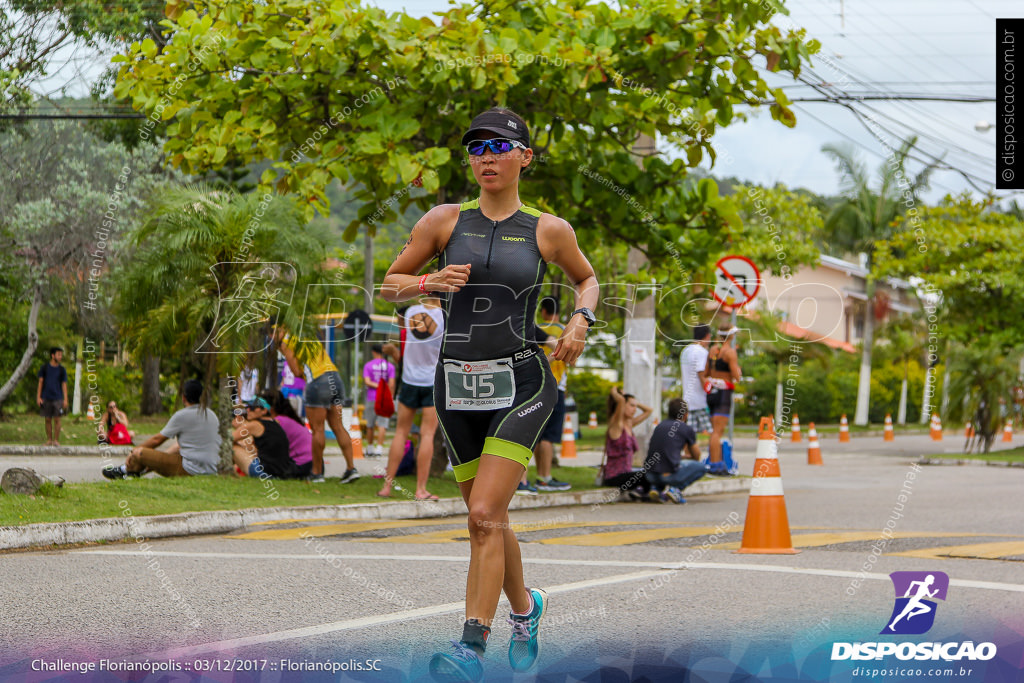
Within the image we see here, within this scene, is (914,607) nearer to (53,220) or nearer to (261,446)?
(261,446)

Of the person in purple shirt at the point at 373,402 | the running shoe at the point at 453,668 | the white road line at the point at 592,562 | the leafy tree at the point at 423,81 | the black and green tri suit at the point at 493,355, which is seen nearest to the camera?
the running shoe at the point at 453,668

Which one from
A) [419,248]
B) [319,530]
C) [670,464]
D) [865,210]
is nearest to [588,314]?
[419,248]

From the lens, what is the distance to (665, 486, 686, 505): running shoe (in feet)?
44.3

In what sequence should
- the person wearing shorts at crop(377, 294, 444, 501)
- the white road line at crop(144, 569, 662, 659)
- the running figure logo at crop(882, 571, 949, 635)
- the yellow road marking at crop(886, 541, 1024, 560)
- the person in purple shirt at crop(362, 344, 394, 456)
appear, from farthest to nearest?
the person in purple shirt at crop(362, 344, 394, 456), the person wearing shorts at crop(377, 294, 444, 501), the yellow road marking at crop(886, 541, 1024, 560), the running figure logo at crop(882, 571, 949, 635), the white road line at crop(144, 569, 662, 659)

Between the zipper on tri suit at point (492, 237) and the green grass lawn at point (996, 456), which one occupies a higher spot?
the zipper on tri suit at point (492, 237)

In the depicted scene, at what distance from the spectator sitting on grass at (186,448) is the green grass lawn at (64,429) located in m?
8.71

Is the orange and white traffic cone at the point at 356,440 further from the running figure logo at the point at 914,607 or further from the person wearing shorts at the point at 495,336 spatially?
the person wearing shorts at the point at 495,336

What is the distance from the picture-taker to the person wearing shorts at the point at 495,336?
4504mm

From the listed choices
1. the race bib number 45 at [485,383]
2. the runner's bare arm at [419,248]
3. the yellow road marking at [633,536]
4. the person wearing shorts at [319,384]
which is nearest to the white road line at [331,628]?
the race bib number 45 at [485,383]

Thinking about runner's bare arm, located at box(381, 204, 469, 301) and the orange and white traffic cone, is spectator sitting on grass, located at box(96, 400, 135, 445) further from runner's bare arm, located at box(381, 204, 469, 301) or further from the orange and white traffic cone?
runner's bare arm, located at box(381, 204, 469, 301)

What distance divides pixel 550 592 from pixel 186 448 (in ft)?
22.3

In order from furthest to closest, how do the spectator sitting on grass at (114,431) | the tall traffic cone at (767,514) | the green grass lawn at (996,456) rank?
the green grass lawn at (996,456)
the spectator sitting on grass at (114,431)
the tall traffic cone at (767,514)

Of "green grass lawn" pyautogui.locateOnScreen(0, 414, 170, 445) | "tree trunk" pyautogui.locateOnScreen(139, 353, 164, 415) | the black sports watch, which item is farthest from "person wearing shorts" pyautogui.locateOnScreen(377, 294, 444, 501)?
"tree trunk" pyautogui.locateOnScreen(139, 353, 164, 415)

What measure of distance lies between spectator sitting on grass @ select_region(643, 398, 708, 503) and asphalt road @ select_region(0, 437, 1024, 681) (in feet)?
7.15
